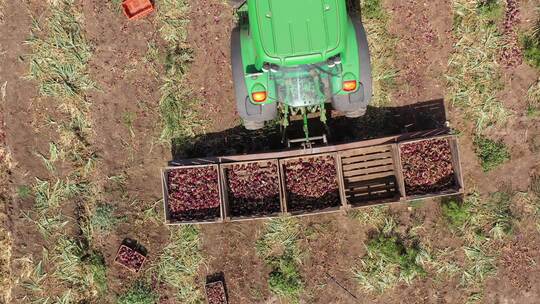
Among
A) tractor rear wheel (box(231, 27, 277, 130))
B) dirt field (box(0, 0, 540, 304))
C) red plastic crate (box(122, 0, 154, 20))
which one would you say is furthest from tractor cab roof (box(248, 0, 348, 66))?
red plastic crate (box(122, 0, 154, 20))

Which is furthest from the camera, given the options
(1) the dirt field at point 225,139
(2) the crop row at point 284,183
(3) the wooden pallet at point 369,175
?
(1) the dirt field at point 225,139

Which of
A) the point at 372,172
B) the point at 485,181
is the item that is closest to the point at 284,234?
the point at 372,172

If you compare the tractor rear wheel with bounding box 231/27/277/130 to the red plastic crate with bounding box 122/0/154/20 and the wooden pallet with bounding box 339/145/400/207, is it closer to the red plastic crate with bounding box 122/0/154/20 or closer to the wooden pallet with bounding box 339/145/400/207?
the wooden pallet with bounding box 339/145/400/207

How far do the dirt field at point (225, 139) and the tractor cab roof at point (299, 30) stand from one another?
223 cm

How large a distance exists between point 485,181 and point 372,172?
2.51 metres

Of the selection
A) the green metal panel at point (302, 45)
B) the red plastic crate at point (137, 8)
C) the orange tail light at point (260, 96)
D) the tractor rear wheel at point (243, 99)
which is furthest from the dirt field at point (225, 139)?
the green metal panel at point (302, 45)

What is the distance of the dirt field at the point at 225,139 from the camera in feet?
29.1

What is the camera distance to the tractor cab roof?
6879mm

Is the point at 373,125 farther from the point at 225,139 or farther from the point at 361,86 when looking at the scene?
the point at 225,139

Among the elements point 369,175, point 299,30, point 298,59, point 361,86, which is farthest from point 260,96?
point 369,175

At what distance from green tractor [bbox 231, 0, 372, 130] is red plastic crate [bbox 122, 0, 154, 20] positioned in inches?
80.5

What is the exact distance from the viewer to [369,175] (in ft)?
27.5

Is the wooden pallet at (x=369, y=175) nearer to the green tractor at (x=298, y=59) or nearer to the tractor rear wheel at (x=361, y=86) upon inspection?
the green tractor at (x=298, y=59)

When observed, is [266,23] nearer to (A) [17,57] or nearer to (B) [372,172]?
(B) [372,172]
